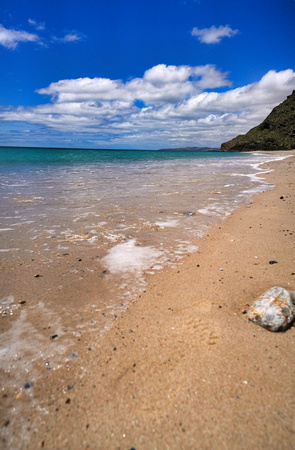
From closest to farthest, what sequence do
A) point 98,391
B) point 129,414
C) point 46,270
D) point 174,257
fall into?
point 129,414, point 98,391, point 46,270, point 174,257

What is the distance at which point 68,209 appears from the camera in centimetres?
790

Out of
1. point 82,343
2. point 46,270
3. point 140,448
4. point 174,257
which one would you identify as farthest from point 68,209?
point 140,448

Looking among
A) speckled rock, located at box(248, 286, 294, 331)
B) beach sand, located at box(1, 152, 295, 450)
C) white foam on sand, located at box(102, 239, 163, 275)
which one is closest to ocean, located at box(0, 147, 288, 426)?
white foam on sand, located at box(102, 239, 163, 275)

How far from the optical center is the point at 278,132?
86.0 meters

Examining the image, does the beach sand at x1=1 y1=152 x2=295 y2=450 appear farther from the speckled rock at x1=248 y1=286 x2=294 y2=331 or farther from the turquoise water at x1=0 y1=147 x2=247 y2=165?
the turquoise water at x1=0 y1=147 x2=247 y2=165

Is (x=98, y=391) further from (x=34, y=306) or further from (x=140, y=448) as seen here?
(x=34, y=306)

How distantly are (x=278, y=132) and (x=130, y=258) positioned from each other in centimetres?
10120

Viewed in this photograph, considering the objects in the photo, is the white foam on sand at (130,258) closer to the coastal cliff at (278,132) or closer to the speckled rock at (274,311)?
the speckled rock at (274,311)

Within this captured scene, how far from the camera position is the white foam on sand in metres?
4.01

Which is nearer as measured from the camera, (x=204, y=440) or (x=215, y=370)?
(x=204, y=440)

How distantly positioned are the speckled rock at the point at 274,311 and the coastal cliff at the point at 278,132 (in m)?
89.9

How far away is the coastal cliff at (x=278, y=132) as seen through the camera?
266 feet

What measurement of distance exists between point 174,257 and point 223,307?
5.26 feet

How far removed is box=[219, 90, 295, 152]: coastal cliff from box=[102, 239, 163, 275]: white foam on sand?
8889 centimetres
